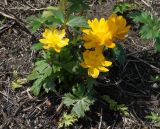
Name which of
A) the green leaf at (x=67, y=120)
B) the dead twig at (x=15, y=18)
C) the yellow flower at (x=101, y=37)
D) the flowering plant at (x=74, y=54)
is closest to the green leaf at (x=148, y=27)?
the flowering plant at (x=74, y=54)

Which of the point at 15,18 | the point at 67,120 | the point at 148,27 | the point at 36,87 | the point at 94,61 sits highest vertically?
the point at 148,27

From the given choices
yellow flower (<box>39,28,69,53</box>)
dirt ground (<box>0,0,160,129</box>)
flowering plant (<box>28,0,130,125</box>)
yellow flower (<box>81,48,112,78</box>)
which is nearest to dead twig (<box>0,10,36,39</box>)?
dirt ground (<box>0,0,160,129</box>)

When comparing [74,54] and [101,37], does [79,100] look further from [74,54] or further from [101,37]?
[101,37]

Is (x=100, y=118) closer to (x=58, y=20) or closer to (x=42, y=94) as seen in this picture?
(x=42, y=94)

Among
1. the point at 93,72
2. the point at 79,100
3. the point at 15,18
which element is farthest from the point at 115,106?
the point at 15,18

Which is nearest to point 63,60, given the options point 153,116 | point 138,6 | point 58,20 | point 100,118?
point 58,20

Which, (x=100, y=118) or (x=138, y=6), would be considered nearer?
(x=100, y=118)

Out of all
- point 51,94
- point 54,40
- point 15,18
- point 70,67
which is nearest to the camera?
point 54,40
